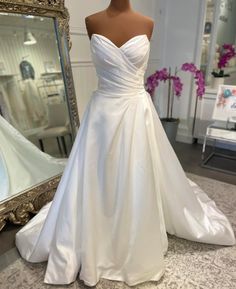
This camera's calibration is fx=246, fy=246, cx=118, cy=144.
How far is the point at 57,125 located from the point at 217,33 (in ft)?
7.36

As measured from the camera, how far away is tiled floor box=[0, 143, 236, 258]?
5.11 ft

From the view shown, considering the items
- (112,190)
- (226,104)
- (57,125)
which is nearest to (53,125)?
(57,125)

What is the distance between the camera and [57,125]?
80.8 inches

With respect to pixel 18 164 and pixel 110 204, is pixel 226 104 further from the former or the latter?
pixel 18 164

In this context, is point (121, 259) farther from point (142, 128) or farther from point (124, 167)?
point (142, 128)

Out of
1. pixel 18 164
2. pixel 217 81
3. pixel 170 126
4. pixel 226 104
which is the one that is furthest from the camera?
pixel 217 81

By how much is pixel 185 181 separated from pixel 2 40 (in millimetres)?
1505

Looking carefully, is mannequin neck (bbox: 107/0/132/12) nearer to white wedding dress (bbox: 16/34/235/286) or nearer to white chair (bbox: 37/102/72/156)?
white wedding dress (bbox: 16/34/235/286)

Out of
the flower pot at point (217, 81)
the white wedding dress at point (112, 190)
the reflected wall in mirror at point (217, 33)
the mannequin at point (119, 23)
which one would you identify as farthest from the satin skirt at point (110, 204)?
the reflected wall in mirror at point (217, 33)

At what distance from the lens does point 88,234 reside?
1.19 metres

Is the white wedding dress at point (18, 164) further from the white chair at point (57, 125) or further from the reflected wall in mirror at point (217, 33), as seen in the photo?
the reflected wall in mirror at point (217, 33)

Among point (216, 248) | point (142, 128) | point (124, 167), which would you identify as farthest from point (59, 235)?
point (216, 248)

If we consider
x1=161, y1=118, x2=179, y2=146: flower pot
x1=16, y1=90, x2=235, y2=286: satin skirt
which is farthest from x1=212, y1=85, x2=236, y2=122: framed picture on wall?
x1=16, y1=90, x2=235, y2=286: satin skirt

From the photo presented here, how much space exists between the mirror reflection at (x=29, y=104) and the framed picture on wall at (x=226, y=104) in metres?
1.49
